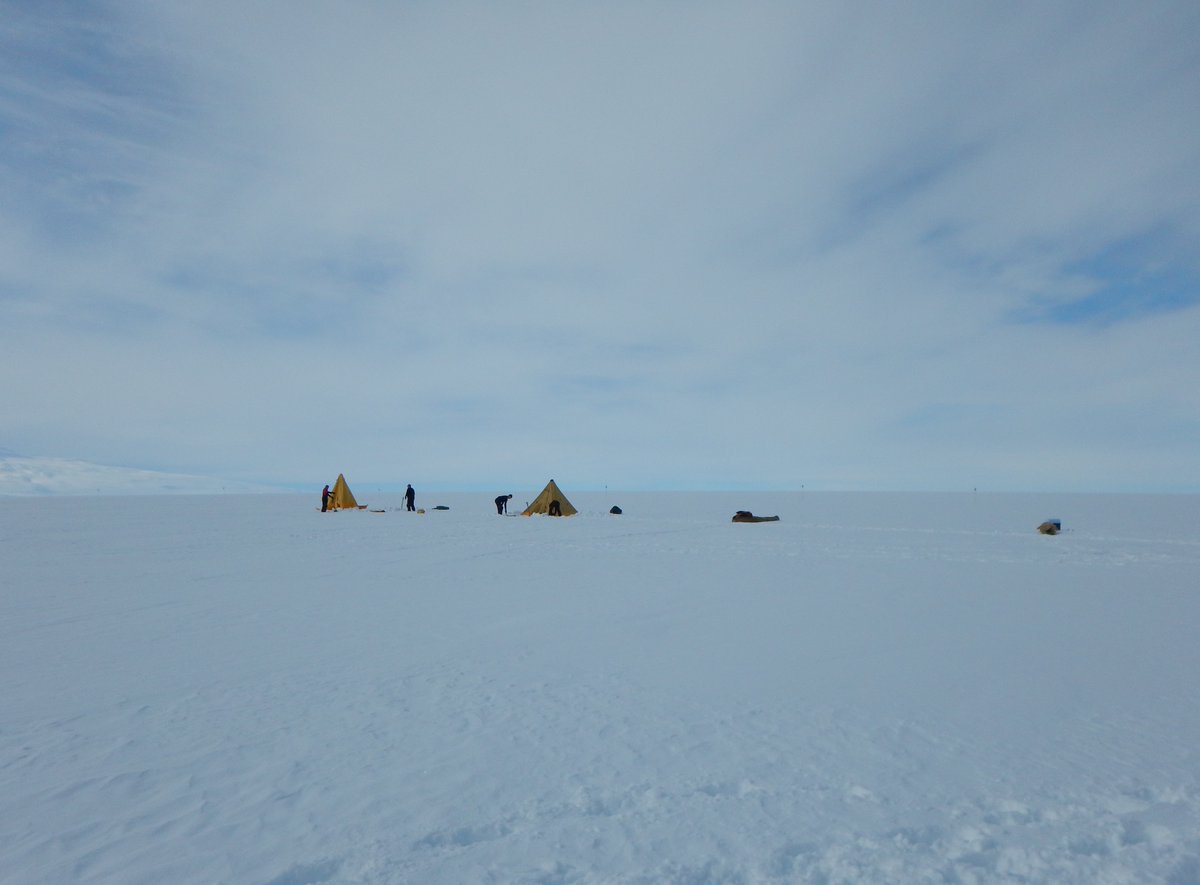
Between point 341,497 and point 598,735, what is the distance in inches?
1696

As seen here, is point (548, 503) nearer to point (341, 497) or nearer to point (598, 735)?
point (341, 497)

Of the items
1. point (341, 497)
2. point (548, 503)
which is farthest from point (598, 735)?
point (341, 497)

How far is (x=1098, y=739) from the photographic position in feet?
18.8

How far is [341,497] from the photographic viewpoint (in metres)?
45.5

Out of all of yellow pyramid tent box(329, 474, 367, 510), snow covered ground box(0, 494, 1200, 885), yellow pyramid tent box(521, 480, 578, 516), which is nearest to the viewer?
snow covered ground box(0, 494, 1200, 885)

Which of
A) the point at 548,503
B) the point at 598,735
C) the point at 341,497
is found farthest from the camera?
the point at 341,497

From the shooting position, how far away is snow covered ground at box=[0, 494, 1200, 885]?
405cm

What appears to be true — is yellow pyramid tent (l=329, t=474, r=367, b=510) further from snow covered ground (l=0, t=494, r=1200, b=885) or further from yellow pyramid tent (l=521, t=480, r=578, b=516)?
snow covered ground (l=0, t=494, r=1200, b=885)

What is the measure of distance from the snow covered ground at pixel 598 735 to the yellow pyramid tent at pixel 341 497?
32.4m

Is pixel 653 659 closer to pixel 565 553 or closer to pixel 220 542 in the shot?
pixel 565 553

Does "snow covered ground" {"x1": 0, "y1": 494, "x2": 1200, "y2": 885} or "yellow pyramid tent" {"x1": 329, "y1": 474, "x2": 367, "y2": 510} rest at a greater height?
"yellow pyramid tent" {"x1": 329, "y1": 474, "x2": 367, "y2": 510}

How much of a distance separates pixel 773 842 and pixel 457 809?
1984 millimetres

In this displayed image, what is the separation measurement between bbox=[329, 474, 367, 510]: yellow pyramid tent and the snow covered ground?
32401mm

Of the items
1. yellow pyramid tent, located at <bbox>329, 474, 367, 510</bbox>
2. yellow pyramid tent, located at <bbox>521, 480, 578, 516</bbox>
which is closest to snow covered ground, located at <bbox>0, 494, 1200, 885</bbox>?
yellow pyramid tent, located at <bbox>521, 480, 578, 516</bbox>
